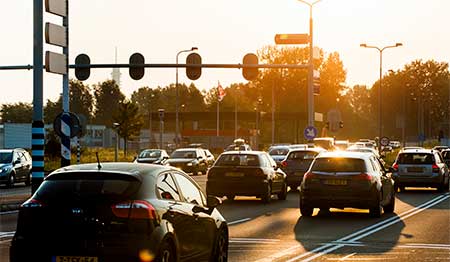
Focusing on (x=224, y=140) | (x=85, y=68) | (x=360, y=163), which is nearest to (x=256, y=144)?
(x=224, y=140)

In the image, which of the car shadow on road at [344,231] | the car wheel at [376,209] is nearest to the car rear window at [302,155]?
the car shadow on road at [344,231]

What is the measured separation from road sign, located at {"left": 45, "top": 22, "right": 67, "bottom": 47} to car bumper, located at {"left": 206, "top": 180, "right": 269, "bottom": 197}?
653cm

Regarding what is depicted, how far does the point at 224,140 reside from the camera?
9662 cm

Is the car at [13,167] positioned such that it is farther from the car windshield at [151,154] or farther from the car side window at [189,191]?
the car side window at [189,191]

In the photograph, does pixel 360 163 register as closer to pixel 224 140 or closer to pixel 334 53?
pixel 224 140

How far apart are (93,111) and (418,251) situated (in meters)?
169

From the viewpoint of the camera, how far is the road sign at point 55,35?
21.5 metres

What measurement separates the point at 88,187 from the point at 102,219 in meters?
0.46

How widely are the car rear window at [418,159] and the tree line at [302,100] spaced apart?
47.0m

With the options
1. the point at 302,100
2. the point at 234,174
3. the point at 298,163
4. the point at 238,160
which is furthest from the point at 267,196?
the point at 302,100

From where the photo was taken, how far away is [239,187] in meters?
26.7

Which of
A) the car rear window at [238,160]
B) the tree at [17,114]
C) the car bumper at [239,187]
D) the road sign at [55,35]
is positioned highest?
the road sign at [55,35]

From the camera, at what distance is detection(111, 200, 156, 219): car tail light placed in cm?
933

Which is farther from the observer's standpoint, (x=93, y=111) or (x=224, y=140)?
(x=93, y=111)
